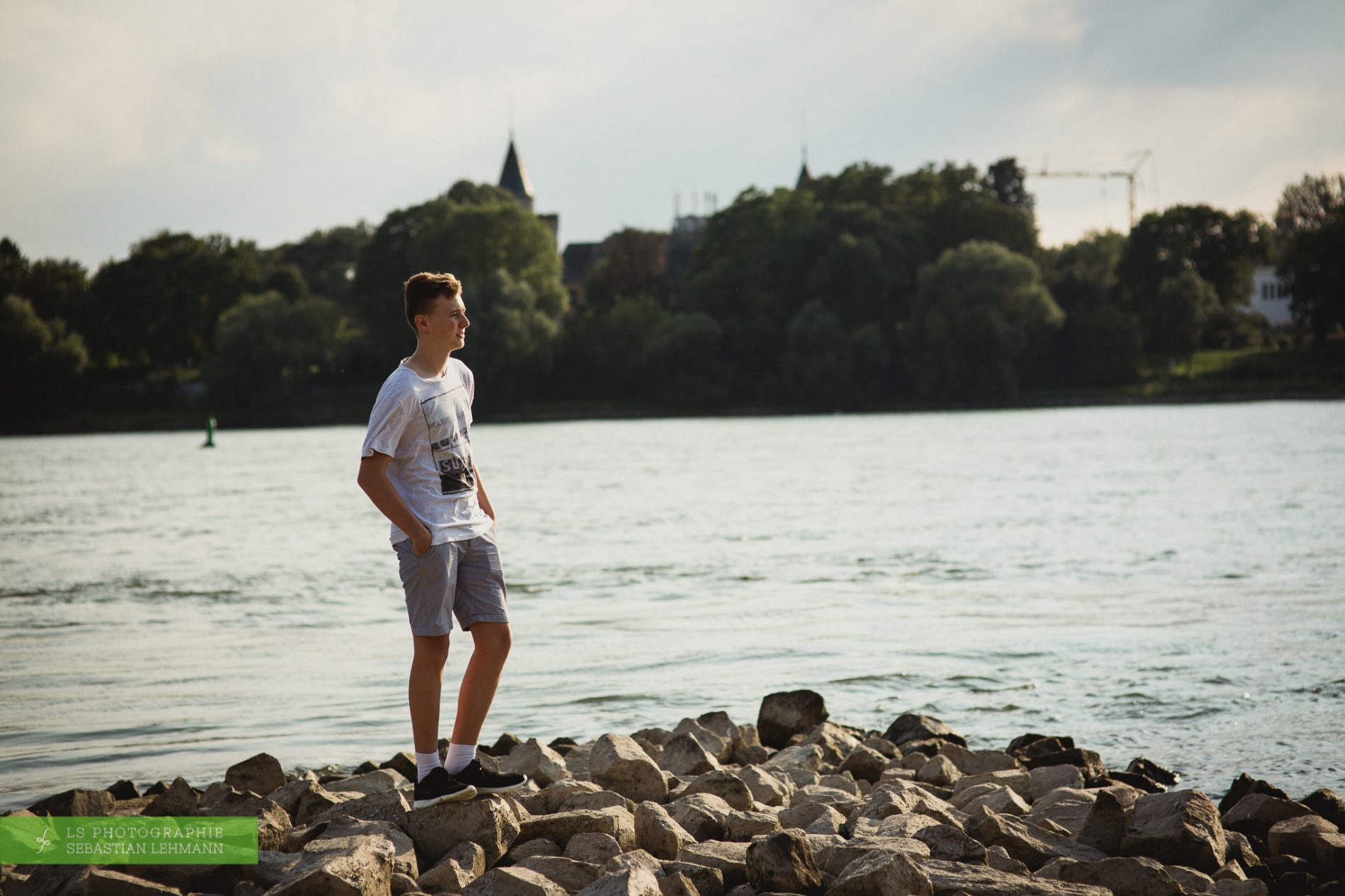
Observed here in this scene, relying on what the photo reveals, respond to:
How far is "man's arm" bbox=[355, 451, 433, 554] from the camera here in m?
5.43

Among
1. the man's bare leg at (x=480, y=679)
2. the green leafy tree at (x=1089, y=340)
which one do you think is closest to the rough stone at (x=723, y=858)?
the man's bare leg at (x=480, y=679)

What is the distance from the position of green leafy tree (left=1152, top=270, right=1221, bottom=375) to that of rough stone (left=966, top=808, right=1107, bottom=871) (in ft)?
302

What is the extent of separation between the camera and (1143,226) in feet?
336

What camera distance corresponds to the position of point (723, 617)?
14.3 meters

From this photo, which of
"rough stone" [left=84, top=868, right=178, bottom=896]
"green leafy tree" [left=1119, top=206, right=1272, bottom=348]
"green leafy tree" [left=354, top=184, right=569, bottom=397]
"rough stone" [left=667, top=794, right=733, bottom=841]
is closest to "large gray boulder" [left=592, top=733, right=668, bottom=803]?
"rough stone" [left=667, top=794, right=733, bottom=841]

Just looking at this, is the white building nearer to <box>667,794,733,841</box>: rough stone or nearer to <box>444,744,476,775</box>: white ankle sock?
<box>667,794,733,841</box>: rough stone

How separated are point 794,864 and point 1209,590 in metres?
11.6

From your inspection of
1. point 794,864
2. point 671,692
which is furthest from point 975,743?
point 794,864

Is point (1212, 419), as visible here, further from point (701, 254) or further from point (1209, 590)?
point (1209, 590)

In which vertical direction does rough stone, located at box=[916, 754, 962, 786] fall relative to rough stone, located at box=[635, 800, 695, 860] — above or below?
below

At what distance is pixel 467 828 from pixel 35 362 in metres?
92.5

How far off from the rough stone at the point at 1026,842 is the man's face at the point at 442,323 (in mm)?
2919

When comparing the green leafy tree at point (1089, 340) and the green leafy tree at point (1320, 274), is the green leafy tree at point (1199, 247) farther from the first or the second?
the green leafy tree at point (1089, 340)

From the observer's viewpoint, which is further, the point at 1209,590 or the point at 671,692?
the point at 1209,590
